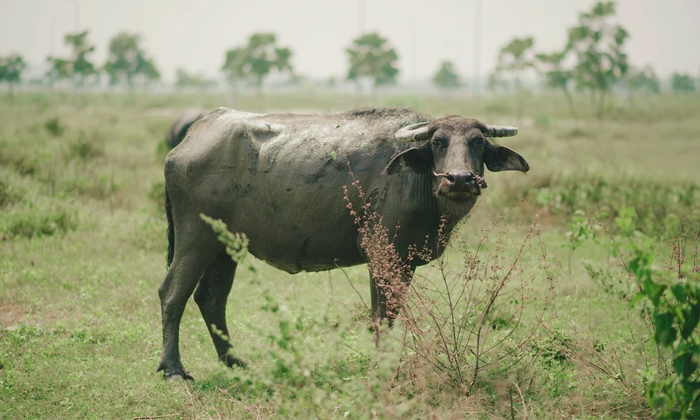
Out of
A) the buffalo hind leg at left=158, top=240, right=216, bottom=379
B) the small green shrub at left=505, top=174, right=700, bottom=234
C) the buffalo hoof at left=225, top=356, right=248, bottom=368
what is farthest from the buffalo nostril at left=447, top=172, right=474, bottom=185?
the small green shrub at left=505, top=174, right=700, bottom=234

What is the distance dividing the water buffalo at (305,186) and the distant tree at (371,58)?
52.0 m

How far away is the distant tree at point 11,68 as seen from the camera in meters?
50.6

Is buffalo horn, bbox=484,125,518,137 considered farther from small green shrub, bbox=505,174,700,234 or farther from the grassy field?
small green shrub, bbox=505,174,700,234

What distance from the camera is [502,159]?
14.9ft

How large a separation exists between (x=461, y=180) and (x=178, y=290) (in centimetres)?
245

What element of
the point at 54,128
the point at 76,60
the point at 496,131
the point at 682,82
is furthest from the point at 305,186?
the point at 682,82

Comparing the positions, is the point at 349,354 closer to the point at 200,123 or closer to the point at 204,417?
the point at 204,417

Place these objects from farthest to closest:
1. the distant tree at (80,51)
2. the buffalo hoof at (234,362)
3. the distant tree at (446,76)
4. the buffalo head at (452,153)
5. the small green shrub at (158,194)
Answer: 1. the distant tree at (446,76)
2. the distant tree at (80,51)
3. the small green shrub at (158,194)
4. the buffalo hoof at (234,362)
5. the buffalo head at (452,153)

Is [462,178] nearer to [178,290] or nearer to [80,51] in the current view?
[178,290]

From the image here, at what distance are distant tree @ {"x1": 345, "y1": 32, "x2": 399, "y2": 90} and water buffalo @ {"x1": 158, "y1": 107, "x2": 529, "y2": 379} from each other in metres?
52.0

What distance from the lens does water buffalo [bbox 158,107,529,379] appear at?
446cm

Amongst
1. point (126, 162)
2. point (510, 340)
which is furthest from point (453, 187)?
point (126, 162)

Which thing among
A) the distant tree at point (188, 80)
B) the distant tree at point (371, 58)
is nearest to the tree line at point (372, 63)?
the distant tree at point (371, 58)

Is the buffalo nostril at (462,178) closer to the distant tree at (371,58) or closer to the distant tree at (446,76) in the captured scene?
the distant tree at (371,58)
